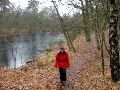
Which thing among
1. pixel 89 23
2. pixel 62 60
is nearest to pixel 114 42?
pixel 62 60

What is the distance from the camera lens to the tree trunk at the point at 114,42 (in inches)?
503

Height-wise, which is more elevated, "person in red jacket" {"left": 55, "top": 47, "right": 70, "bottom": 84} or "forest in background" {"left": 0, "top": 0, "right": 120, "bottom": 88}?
"forest in background" {"left": 0, "top": 0, "right": 120, "bottom": 88}

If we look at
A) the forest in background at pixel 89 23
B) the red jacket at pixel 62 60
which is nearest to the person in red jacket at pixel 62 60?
the red jacket at pixel 62 60

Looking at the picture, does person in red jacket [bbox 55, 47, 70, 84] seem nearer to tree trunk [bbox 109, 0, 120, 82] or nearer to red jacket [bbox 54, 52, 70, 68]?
red jacket [bbox 54, 52, 70, 68]

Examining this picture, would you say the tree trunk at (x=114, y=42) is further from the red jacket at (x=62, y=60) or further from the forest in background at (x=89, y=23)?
the red jacket at (x=62, y=60)

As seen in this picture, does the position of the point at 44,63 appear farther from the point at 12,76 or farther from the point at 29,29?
the point at 29,29

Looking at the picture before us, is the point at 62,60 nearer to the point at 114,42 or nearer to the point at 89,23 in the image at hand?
the point at 114,42

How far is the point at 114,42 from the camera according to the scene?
42.5 ft

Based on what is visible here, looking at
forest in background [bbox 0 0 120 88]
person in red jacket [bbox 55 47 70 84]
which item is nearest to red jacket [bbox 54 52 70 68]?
person in red jacket [bbox 55 47 70 84]

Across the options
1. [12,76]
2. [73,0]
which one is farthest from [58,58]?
[73,0]

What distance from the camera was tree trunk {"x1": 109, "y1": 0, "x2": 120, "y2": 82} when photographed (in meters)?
12.8

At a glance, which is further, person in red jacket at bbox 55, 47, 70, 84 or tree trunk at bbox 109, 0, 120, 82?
person in red jacket at bbox 55, 47, 70, 84

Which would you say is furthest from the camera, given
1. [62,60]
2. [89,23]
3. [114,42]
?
[89,23]

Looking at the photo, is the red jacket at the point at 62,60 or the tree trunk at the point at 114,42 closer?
the tree trunk at the point at 114,42
